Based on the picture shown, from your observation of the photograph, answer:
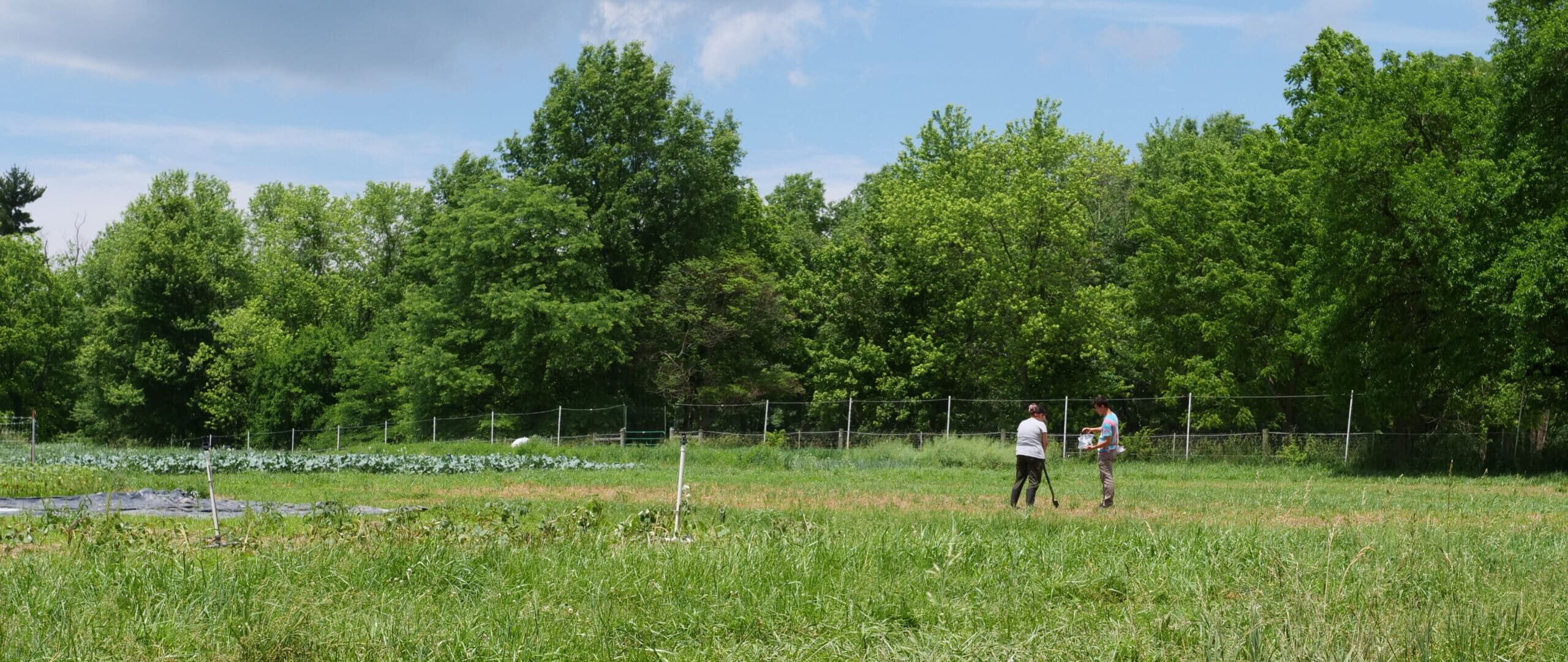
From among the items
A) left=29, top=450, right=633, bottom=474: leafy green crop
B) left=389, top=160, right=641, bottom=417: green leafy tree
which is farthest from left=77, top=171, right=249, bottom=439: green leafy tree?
left=29, top=450, right=633, bottom=474: leafy green crop

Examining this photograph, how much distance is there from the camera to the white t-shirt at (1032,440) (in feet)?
51.1

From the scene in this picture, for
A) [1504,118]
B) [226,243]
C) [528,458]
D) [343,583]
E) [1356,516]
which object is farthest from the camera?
[226,243]

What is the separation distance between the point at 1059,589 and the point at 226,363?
62381mm

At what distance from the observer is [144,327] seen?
63562mm

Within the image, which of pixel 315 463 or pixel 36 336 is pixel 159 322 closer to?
pixel 36 336

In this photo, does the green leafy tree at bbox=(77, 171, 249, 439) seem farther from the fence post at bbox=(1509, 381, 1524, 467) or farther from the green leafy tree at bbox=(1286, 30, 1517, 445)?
the fence post at bbox=(1509, 381, 1524, 467)

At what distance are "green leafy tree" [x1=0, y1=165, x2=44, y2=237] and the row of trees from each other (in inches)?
414

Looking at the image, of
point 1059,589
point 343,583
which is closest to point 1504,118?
point 1059,589

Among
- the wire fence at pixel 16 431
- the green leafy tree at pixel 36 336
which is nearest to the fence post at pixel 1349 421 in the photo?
the wire fence at pixel 16 431

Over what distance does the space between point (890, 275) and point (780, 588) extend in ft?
136

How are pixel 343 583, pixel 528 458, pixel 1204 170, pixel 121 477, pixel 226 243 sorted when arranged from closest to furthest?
pixel 343 583, pixel 121 477, pixel 528 458, pixel 1204 170, pixel 226 243

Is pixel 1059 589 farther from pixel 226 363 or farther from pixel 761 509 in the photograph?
pixel 226 363

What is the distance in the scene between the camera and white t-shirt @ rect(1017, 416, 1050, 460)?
1557cm

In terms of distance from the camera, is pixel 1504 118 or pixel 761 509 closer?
pixel 761 509
